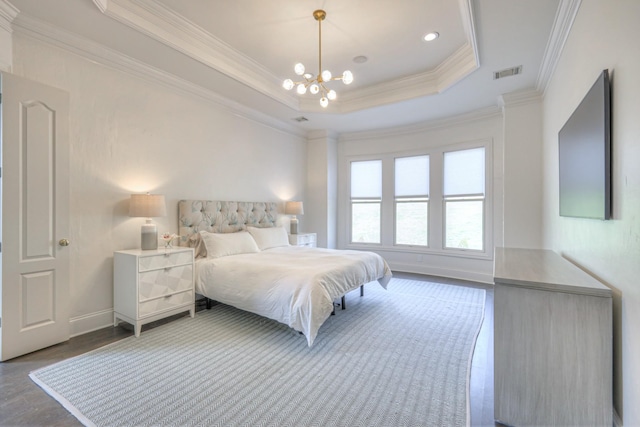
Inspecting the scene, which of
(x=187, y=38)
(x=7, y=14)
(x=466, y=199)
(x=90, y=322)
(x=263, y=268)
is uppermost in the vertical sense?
(x=187, y=38)

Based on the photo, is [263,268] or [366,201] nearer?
[263,268]

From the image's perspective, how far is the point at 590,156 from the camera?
1.67m

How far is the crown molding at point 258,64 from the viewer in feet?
8.26

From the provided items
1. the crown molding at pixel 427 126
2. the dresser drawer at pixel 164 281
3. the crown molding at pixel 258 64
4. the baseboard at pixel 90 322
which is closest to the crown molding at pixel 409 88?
the crown molding at pixel 258 64

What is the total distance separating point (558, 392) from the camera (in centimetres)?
147

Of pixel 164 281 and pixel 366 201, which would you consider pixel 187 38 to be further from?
pixel 366 201

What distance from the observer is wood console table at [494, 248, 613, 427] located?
4.58 ft

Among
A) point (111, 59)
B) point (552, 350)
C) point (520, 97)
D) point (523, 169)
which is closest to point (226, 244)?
point (111, 59)

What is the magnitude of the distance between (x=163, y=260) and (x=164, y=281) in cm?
22

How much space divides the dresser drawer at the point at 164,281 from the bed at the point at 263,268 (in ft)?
0.72

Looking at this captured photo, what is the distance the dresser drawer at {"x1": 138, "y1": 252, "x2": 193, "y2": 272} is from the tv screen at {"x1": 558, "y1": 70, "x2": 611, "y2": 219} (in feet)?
11.3

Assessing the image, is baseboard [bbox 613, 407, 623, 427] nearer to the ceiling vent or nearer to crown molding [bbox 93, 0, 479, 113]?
crown molding [bbox 93, 0, 479, 113]

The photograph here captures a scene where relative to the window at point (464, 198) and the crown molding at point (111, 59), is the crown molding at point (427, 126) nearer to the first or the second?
the window at point (464, 198)

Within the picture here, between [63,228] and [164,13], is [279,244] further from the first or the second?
[164,13]
